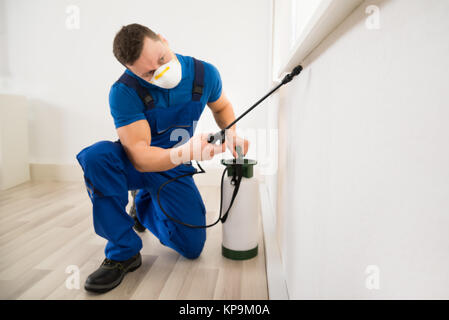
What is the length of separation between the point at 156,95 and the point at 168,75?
5.3 inches

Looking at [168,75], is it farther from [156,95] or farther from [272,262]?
[272,262]

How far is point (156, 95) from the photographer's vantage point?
1.16 metres

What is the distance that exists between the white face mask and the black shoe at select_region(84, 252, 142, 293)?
2.38ft

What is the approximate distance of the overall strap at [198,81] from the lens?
1209 millimetres

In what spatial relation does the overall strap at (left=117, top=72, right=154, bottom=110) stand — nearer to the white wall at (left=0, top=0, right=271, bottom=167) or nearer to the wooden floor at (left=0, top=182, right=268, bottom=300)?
the wooden floor at (left=0, top=182, right=268, bottom=300)

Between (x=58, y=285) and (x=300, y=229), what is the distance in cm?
95

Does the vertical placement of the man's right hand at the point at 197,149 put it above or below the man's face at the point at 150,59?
below

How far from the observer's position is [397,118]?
0.30 m

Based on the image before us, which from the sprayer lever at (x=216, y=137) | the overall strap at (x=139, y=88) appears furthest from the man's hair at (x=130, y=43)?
the sprayer lever at (x=216, y=137)

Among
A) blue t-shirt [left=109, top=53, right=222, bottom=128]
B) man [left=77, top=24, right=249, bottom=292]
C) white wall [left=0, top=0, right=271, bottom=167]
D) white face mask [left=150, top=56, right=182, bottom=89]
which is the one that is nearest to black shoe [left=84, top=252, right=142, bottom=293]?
man [left=77, top=24, right=249, bottom=292]

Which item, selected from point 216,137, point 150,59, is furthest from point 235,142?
point 150,59

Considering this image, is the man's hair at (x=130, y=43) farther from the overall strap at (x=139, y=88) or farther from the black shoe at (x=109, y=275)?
the black shoe at (x=109, y=275)

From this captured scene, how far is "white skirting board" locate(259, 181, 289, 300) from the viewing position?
3.34 feet
